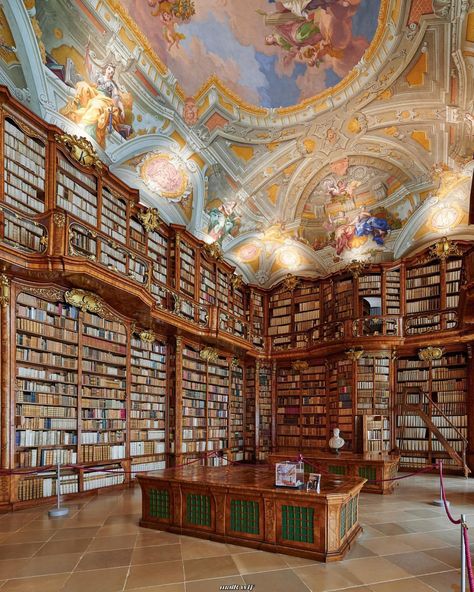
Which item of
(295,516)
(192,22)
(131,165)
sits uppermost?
(192,22)

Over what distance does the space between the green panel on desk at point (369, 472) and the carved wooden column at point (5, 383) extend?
6291mm

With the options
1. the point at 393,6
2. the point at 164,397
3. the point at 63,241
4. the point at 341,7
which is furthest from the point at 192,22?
the point at 164,397

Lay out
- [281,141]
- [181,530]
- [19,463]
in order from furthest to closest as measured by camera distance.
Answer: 1. [281,141]
2. [19,463]
3. [181,530]

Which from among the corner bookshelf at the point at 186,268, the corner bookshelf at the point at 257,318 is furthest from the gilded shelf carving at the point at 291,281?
the corner bookshelf at the point at 186,268

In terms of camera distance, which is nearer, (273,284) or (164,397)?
(164,397)

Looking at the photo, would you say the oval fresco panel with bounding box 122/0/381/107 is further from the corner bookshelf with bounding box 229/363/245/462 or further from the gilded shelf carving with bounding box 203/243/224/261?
the corner bookshelf with bounding box 229/363/245/462

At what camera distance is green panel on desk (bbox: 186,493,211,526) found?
18.1 feet

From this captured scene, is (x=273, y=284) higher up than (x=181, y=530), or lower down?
higher up

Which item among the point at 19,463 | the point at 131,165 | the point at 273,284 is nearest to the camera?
the point at 19,463

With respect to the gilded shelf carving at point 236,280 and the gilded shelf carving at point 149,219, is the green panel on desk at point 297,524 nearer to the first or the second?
the gilded shelf carving at point 149,219

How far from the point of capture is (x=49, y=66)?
26.6 ft

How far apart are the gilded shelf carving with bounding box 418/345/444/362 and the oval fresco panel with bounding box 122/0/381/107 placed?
293 inches

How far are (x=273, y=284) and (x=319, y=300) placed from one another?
6.36ft

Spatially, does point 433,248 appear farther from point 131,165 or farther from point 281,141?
point 131,165
